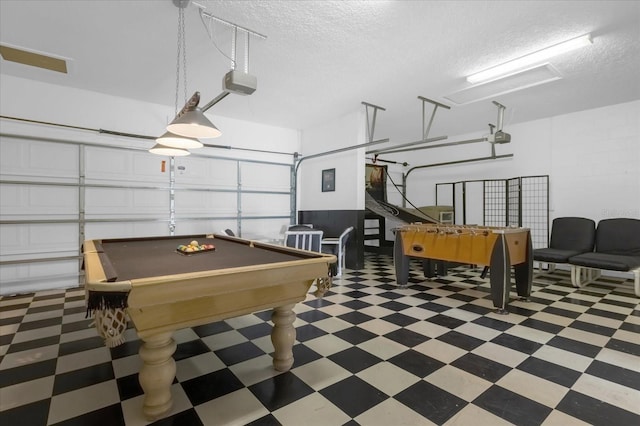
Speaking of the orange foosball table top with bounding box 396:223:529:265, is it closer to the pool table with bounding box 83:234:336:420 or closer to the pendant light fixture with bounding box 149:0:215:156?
the pool table with bounding box 83:234:336:420

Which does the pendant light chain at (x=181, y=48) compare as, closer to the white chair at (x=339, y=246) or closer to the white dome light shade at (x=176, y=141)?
the white dome light shade at (x=176, y=141)

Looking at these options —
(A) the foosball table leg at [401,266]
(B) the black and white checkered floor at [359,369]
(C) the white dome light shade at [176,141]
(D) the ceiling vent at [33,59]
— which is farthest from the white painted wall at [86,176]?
(A) the foosball table leg at [401,266]

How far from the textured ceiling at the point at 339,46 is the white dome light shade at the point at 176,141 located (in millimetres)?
1169

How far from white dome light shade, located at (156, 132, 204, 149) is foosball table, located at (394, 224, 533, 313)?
10.7ft

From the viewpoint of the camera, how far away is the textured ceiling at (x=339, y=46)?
116 inches

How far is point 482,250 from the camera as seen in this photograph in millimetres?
3936

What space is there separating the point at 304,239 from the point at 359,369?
3172 millimetres

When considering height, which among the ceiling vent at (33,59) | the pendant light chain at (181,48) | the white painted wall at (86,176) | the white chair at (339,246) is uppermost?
the ceiling vent at (33,59)

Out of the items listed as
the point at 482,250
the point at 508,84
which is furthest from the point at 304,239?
the point at 508,84

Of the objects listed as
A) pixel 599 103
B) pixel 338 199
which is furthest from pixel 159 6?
pixel 599 103

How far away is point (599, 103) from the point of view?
5602mm

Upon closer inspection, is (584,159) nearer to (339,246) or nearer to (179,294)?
(339,246)

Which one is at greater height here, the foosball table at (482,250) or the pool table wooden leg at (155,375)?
the foosball table at (482,250)

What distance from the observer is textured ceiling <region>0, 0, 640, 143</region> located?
2.94 metres
